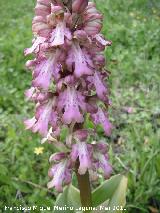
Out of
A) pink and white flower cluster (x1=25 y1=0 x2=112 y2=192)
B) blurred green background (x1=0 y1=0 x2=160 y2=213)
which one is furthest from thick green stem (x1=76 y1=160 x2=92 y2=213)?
blurred green background (x1=0 y1=0 x2=160 y2=213)

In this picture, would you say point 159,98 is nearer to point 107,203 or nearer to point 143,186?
point 143,186

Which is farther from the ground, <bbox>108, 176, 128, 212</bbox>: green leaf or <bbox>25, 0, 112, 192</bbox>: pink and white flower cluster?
<bbox>25, 0, 112, 192</bbox>: pink and white flower cluster

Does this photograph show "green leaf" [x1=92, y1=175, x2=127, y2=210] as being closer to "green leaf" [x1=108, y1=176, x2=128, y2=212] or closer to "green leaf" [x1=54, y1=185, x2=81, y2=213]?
"green leaf" [x1=108, y1=176, x2=128, y2=212]

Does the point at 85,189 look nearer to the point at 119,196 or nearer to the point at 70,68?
the point at 119,196

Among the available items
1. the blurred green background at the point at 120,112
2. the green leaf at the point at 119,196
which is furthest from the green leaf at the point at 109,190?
the blurred green background at the point at 120,112

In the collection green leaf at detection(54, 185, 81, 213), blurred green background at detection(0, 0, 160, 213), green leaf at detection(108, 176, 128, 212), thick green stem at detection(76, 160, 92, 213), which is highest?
thick green stem at detection(76, 160, 92, 213)

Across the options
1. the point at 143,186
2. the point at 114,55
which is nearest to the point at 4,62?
the point at 114,55
